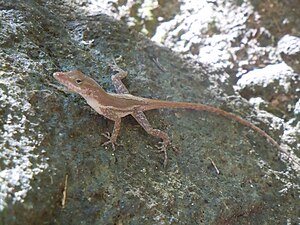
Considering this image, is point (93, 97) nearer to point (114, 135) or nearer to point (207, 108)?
point (114, 135)

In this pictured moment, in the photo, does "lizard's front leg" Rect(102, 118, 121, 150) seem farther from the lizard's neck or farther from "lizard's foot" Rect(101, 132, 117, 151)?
the lizard's neck

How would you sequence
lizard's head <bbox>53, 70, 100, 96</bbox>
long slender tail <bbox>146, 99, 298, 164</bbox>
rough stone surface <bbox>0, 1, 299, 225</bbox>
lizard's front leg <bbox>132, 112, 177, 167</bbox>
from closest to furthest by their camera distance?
rough stone surface <bbox>0, 1, 299, 225</bbox>, lizard's head <bbox>53, 70, 100, 96</bbox>, lizard's front leg <bbox>132, 112, 177, 167</bbox>, long slender tail <bbox>146, 99, 298, 164</bbox>

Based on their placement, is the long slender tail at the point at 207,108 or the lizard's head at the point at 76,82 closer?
the lizard's head at the point at 76,82

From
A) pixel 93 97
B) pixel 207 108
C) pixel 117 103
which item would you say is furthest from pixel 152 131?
pixel 207 108

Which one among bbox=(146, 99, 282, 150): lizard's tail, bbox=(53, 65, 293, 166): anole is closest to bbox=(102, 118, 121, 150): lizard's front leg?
bbox=(53, 65, 293, 166): anole

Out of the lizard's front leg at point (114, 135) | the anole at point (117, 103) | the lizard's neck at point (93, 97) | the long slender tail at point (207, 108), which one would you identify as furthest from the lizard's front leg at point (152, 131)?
the lizard's neck at point (93, 97)

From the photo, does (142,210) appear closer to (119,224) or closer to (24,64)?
(119,224)

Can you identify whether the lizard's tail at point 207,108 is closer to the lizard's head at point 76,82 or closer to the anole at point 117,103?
the anole at point 117,103

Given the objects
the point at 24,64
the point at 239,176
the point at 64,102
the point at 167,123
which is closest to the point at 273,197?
the point at 239,176
